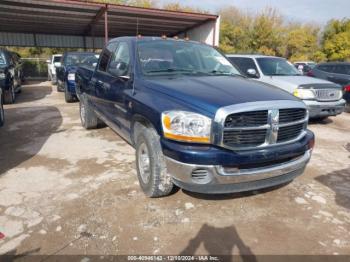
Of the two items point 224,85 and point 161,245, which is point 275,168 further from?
point 161,245

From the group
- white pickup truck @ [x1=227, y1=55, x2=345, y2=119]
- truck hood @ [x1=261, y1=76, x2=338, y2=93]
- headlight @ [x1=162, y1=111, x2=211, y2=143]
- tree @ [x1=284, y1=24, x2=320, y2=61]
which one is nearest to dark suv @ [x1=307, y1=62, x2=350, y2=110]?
white pickup truck @ [x1=227, y1=55, x2=345, y2=119]

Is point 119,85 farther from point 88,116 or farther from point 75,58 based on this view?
point 75,58

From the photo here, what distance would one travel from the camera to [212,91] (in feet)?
10.4

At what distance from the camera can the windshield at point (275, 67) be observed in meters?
8.23

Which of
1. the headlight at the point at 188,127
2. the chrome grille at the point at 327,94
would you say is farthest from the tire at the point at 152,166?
the chrome grille at the point at 327,94

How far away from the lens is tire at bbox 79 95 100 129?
6.31 meters

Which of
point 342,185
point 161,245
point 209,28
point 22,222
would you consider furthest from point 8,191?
point 209,28

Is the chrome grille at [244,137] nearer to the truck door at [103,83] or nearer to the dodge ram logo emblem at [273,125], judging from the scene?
the dodge ram logo emblem at [273,125]

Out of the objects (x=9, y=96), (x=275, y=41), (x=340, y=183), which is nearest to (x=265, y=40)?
(x=275, y=41)

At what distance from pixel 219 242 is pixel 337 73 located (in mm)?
10245

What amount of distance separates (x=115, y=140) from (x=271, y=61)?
5213 millimetres

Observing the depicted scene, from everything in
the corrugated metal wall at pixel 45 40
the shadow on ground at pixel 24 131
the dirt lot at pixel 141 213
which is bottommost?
the dirt lot at pixel 141 213

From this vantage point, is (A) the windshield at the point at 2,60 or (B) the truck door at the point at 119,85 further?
(A) the windshield at the point at 2,60

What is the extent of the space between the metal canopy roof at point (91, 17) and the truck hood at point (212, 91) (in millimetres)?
8713
